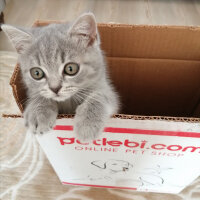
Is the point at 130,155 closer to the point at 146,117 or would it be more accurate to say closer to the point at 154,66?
the point at 146,117

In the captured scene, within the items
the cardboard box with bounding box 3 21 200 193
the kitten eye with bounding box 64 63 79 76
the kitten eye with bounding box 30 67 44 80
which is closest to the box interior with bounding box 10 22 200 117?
the cardboard box with bounding box 3 21 200 193

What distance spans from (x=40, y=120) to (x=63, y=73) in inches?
6.6

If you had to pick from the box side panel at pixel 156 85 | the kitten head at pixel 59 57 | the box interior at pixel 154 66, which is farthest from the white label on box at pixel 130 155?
the box side panel at pixel 156 85

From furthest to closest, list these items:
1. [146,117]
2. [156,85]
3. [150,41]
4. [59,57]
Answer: [156,85] < [150,41] < [59,57] < [146,117]

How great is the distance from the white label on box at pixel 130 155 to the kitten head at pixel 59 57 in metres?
0.15

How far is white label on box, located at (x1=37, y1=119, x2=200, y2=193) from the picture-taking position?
2.03ft

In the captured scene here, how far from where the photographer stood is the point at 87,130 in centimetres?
65

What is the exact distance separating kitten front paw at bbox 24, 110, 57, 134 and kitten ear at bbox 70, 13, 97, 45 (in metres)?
0.28

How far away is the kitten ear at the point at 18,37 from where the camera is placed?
2.30 ft

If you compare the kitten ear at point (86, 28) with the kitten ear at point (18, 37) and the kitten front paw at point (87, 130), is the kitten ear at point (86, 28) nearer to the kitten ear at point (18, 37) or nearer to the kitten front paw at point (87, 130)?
the kitten ear at point (18, 37)

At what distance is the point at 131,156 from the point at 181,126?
0.25 metres

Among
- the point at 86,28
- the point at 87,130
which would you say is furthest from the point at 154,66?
the point at 87,130

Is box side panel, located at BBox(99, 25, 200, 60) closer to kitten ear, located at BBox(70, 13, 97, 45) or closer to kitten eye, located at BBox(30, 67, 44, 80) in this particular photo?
kitten ear, located at BBox(70, 13, 97, 45)

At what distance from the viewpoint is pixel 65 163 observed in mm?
877
